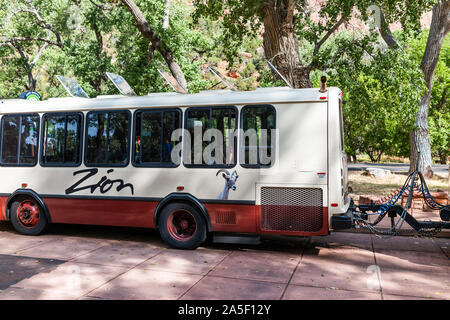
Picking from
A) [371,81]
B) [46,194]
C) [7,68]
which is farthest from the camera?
[7,68]

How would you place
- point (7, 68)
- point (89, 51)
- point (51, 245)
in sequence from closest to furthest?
1. point (51, 245)
2. point (89, 51)
3. point (7, 68)

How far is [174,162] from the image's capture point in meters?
7.23

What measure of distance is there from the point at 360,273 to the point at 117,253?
148 inches

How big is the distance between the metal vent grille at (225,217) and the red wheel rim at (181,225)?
19.9 inches

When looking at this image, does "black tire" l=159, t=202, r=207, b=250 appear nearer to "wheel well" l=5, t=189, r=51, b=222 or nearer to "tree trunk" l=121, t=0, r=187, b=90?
"wheel well" l=5, t=189, r=51, b=222

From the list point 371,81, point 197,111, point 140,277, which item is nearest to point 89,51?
point 371,81

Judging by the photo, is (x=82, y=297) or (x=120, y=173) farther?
(x=120, y=173)

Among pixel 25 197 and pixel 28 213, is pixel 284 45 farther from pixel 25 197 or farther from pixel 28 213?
pixel 28 213

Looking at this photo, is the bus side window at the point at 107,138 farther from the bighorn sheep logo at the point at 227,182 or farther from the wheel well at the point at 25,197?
the bighorn sheep logo at the point at 227,182

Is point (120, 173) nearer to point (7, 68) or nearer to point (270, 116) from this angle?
point (270, 116)

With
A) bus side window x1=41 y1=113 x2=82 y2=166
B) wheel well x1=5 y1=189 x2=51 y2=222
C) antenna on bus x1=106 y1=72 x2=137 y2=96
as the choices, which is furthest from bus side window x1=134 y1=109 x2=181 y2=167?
wheel well x1=5 y1=189 x2=51 y2=222

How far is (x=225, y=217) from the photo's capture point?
699 cm

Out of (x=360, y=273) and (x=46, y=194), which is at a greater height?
(x=46, y=194)

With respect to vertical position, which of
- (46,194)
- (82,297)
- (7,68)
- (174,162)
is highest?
(7,68)
